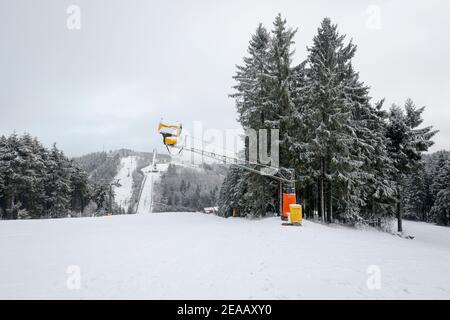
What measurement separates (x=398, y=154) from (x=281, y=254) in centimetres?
2429

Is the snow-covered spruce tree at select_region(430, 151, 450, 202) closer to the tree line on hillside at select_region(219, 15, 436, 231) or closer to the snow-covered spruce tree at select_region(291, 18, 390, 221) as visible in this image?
the tree line on hillside at select_region(219, 15, 436, 231)

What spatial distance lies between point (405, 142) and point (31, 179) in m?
45.0

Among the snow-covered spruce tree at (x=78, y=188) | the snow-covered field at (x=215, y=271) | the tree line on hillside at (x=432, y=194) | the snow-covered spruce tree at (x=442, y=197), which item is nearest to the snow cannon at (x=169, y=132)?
the snow-covered field at (x=215, y=271)

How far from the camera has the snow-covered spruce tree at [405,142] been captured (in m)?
25.7

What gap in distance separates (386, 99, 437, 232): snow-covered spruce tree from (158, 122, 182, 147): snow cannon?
2100 cm

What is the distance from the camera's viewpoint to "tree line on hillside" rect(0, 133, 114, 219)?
106 ft

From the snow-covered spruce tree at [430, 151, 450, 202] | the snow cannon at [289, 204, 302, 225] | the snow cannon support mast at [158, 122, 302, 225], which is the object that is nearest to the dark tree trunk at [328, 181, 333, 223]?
the snow cannon support mast at [158, 122, 302, 225]

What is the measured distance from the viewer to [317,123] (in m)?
20.5

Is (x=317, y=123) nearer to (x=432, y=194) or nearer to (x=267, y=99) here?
(x=267, y=99)

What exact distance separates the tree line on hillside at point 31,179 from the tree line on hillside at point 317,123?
1162 inches

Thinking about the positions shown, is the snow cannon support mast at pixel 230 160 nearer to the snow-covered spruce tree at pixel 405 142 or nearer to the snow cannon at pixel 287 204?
the snow cannon at pixel 287 204

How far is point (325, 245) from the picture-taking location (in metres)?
9.48
